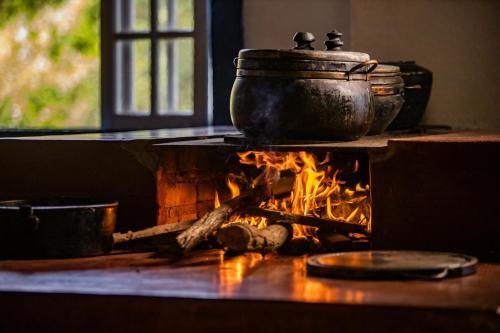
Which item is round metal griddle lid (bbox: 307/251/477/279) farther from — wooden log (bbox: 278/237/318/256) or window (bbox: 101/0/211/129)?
window (bbox: 101/0/211/129)

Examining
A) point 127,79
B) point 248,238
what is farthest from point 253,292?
point 127,79

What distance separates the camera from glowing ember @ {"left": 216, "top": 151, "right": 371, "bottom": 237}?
457cm

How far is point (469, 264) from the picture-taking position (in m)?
3.62

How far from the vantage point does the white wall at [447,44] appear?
5.71m

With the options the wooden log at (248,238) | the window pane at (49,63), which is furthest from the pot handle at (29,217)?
the window pane at (49,63)

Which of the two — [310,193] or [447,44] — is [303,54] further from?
[447,44]

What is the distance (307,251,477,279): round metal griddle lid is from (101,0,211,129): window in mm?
2771

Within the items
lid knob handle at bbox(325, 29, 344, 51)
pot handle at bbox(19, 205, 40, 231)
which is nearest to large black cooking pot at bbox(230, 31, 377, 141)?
lid knob handle at bbox(325, 29, 344, 51)

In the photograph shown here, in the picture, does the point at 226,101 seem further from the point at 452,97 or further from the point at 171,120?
the point at 452,97

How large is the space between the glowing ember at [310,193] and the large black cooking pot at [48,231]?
0.75 meters

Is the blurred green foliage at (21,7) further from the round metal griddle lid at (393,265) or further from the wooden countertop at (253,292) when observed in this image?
the round metal griddle lid at (393,265)

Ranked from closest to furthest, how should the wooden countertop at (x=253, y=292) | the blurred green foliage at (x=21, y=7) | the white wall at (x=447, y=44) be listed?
the wooden countertop at (x=253, y=292) → the white wall at (x=447, y=44) → the blurred green foliage at (x=21, y=7)

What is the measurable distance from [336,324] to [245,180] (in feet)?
5.80

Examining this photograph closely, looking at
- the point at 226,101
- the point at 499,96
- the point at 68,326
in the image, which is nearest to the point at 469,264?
the point at 68,326
